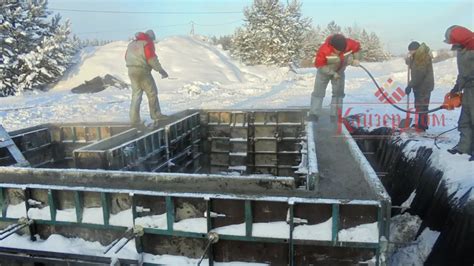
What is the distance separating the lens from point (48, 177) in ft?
14.3

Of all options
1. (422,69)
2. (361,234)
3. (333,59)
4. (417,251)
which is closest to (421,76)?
(422,69)

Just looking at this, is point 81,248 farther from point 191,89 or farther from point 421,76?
point 191,89

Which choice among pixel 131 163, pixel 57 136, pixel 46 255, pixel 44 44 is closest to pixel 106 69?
pixel 44 44

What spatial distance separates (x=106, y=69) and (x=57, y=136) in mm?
20307

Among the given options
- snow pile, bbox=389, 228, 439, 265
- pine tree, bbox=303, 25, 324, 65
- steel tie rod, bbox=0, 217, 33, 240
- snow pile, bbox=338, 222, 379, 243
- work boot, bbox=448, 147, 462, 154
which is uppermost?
pine tree, bbox=303, 25, 324, 65

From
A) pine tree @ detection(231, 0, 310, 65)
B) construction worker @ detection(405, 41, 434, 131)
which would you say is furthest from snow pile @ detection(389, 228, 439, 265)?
pine tree @ detection(231, 0, 310, 65)

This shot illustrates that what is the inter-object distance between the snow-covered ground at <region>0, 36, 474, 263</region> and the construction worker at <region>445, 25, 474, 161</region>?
0.23 metres

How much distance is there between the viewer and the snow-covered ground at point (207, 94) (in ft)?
25.0

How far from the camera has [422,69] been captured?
721 cm

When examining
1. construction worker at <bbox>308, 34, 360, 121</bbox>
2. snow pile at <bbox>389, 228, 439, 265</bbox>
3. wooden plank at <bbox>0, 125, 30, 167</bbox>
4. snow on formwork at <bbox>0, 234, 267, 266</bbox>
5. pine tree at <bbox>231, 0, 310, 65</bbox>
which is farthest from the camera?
pine tree at <bbox>231, 0, 310, 65</bbox>

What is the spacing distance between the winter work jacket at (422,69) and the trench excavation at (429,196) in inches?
41.8

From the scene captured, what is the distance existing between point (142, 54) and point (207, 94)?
13.3 m

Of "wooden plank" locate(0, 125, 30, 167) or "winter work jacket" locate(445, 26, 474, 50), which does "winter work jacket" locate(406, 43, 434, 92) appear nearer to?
"winter work jacket" locate(445, 26, 474, 50)

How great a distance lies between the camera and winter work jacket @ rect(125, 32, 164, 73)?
6898mm
